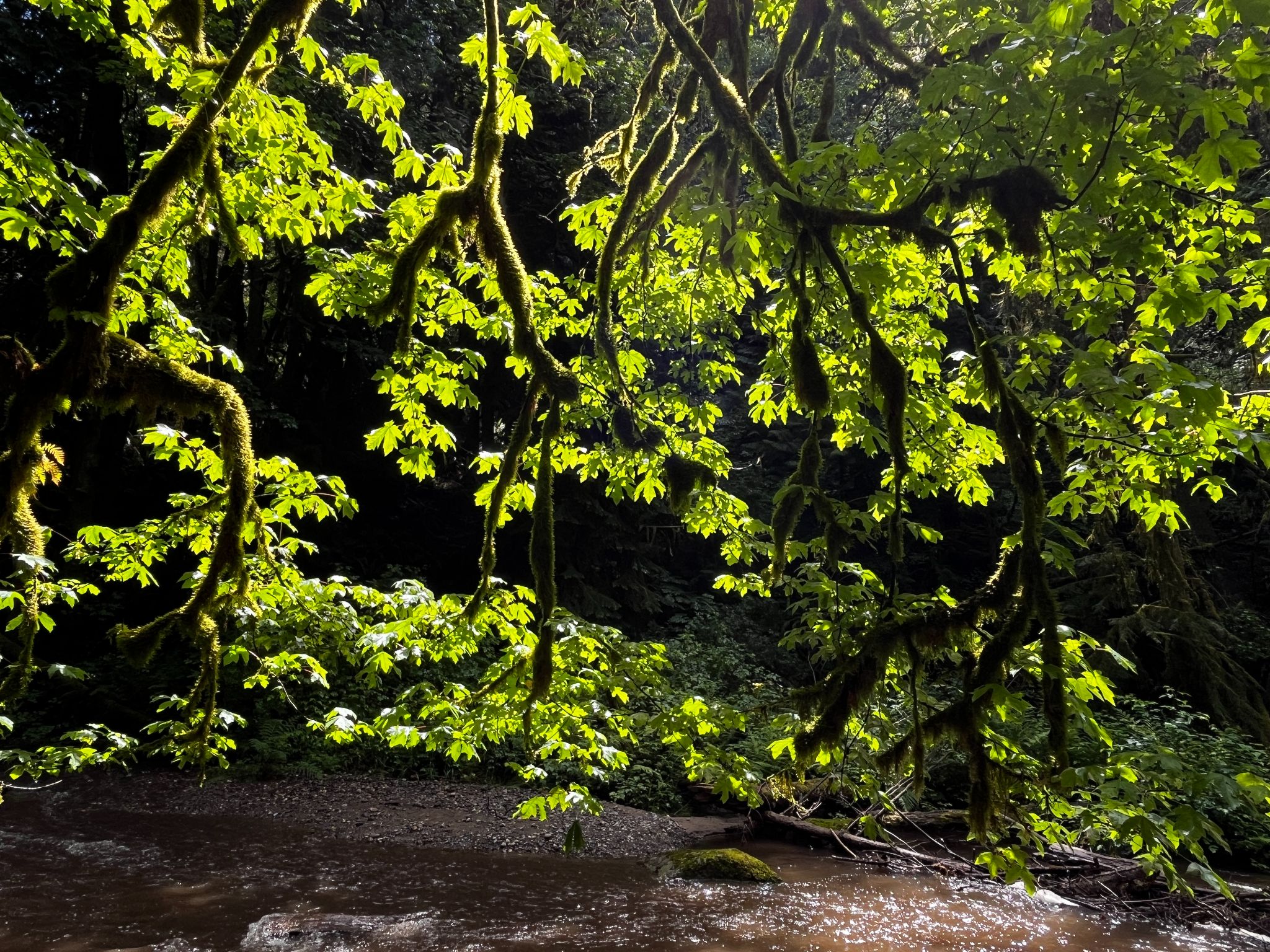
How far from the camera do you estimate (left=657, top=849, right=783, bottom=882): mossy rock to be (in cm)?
752

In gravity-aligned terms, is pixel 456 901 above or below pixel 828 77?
below

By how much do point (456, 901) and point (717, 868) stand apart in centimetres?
272

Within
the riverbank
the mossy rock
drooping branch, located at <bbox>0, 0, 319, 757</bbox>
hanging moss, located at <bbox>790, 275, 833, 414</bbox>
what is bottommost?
the riverbank

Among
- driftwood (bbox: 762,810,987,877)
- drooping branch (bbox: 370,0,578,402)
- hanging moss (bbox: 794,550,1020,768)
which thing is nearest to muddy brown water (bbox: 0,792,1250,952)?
driftwood (bbox: 762,810,987,877)

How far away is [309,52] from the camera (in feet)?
13.2

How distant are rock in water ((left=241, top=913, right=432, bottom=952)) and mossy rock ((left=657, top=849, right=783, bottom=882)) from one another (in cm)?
275

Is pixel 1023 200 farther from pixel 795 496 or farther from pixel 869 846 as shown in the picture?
pixel 869 846

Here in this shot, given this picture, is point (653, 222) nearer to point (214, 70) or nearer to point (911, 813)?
point (214, 70)

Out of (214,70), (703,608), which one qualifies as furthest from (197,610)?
(703,608)

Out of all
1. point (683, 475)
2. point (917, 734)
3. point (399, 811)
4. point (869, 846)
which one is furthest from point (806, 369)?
point (399, 811)

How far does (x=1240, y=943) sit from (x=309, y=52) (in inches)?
388

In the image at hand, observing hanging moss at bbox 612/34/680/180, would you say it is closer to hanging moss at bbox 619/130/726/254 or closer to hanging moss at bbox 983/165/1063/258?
hanging moss at bbox 619/130/726/254

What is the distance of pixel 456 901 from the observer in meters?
6.58

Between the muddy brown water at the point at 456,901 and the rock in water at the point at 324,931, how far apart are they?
0.19 ft
